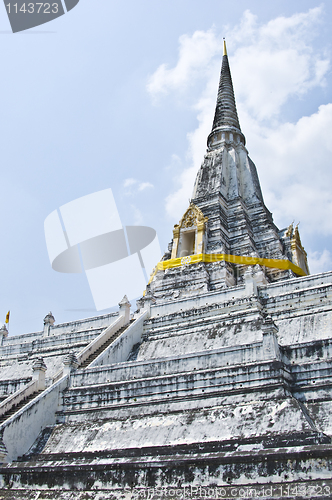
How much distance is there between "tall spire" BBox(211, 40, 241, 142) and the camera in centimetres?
4117

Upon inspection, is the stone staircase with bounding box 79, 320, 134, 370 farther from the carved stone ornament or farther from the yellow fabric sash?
the carved stone ornament

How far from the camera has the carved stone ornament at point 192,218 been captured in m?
31.2

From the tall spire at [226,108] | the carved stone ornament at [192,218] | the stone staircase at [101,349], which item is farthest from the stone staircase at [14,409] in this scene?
the tall spire at [226,108]

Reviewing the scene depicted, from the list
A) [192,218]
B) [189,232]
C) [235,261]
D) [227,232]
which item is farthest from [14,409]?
[227,232]

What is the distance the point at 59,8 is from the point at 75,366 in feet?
49.6

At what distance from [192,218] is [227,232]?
283 centimetres

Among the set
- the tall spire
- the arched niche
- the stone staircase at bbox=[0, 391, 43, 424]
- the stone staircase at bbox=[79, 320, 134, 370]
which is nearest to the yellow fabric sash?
the arched niche

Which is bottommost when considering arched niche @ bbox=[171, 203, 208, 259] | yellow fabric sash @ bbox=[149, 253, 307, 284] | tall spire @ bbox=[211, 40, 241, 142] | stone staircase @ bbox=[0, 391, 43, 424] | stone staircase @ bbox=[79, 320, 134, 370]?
stone staircase @ bbox=[0, 391, 43, 424]

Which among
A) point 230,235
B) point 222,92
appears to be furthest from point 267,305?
point 222,92

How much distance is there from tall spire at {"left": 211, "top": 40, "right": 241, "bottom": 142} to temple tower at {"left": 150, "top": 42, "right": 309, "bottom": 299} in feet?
2.06

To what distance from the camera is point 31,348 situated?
25.2 meters

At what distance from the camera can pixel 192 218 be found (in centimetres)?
3184

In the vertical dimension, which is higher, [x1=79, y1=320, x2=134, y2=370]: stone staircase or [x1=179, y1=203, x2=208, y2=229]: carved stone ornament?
[x1=179, y1=203, x2=208, y2=229]: carved stone ornament

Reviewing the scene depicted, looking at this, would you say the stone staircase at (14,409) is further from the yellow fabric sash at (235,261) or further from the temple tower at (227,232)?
the yellow fabric sash at (235,261)
